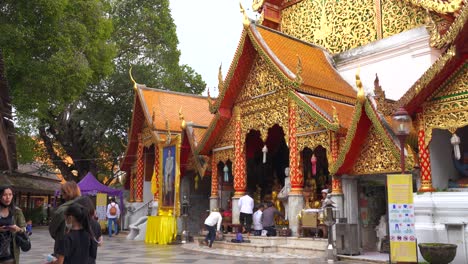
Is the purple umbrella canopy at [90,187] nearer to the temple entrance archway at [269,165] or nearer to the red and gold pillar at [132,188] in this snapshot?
the red and gold pillar at [132,188]

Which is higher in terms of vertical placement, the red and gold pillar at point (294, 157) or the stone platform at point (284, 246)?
the red and gold pillar at point (294, 157)

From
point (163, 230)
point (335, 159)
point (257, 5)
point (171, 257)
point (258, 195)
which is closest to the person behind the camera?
point (171, 257)

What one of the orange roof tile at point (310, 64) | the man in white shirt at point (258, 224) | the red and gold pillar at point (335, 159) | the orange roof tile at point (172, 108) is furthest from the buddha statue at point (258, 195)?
the red and gold pillar at point (335, 159)

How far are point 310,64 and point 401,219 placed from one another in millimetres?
7197

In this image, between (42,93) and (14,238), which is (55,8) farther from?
(14,238)

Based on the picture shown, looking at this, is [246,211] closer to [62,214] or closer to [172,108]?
[172,108]

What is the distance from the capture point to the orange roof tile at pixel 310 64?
484 inches

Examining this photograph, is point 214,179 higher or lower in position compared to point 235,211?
higher

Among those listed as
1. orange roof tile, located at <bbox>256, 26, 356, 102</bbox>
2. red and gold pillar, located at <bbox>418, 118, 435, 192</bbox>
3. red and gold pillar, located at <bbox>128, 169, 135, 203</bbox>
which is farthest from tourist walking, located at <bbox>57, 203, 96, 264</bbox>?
red and gold pillar, located at <bbox>128, 169, 135, 203</bbox>

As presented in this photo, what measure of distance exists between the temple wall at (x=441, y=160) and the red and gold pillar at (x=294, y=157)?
3.60 meters

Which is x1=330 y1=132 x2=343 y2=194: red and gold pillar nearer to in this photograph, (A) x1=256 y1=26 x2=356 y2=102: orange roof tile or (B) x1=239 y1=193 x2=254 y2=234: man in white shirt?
(A) x1=256 y1=26 x2=356 y2=102: orange roof tile

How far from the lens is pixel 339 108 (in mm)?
12023

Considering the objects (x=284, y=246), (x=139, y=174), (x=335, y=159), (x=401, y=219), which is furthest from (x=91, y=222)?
(x=139, y=174)

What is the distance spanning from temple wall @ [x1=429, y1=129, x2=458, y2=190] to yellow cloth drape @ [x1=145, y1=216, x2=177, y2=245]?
846cm
